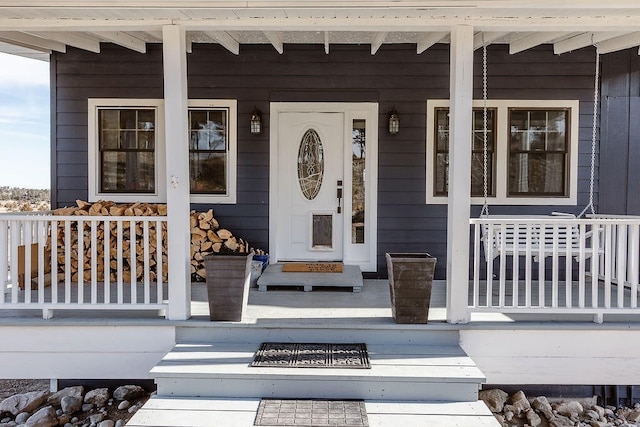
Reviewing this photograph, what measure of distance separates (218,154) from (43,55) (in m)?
2.36

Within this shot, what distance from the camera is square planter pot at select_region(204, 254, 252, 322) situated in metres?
3.97

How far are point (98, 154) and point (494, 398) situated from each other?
4804mm

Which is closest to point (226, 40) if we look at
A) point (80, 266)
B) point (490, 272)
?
point (80, 266)

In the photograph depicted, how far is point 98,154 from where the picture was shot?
5.88 m

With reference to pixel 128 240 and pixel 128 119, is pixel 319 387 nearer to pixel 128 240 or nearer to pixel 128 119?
pixel 128 240

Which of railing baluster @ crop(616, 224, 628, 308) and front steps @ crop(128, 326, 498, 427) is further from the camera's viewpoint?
railing baluster @ crop(616, 224, 628, 308)

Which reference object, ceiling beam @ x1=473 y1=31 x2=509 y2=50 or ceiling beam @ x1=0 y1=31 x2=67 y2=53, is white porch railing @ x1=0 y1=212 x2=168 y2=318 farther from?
ceiling beam @ x1=473 y1=31 x2=509 y2=50

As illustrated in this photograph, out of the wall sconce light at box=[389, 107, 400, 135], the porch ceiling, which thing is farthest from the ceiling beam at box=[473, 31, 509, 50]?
the wall sconce light at box=[389, 107, 400, 135]

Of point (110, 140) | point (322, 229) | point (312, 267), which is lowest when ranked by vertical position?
point (312, 267)

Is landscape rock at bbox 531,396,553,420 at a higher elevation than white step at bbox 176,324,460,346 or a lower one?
lower

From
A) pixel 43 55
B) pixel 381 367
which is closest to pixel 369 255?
pixel 381 367

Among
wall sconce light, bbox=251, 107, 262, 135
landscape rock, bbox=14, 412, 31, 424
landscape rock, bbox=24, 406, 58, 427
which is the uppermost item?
wall sconce light, bbox=251, 107, 262, 135

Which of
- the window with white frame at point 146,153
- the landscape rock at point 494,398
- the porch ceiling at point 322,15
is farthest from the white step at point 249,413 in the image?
the window with white frame at point 146,153

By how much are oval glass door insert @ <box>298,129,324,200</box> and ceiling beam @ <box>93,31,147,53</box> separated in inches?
77.5
